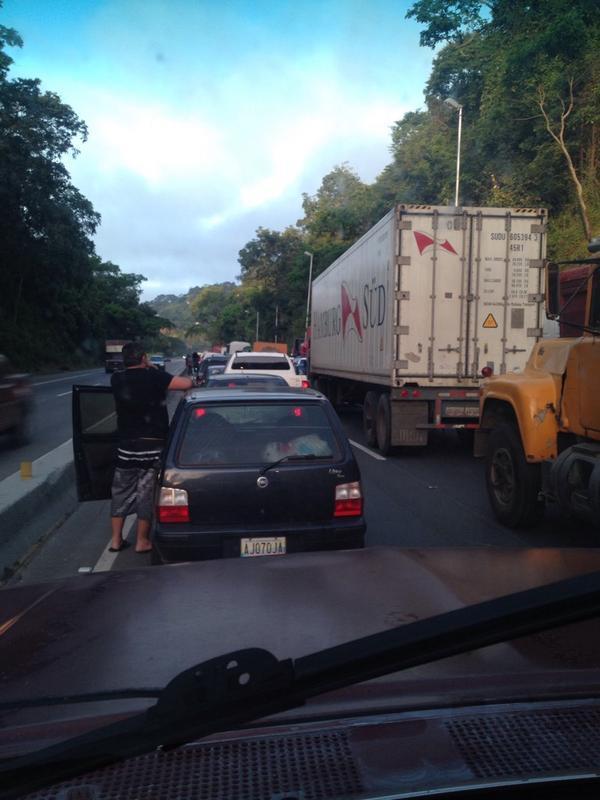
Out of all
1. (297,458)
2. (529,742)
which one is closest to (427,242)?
(297,458)

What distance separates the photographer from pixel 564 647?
245 centimetres

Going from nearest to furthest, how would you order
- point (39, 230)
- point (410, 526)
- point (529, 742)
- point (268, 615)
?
point (529, 742) < point (268, 615) < point (410, 526) < point (39, 230)

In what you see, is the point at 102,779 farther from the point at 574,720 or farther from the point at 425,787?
the point at 574,720

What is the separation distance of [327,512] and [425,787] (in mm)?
3865

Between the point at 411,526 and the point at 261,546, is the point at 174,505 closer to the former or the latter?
the point at 261,546

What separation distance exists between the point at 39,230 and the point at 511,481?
4255 centimetres

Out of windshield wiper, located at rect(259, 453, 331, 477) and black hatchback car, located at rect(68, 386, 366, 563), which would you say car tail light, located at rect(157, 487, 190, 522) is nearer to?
black hatchback car, located at rect(68, 386, 366, 563)

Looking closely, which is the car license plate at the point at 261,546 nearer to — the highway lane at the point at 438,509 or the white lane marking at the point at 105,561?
the white lane marking at the point at 105,561

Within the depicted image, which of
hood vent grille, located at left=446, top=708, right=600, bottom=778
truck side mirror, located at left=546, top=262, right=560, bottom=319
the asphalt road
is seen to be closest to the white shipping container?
the asphalt road

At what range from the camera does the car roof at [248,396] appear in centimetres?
580

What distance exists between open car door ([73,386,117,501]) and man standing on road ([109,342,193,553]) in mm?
380

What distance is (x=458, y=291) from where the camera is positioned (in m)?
12.4

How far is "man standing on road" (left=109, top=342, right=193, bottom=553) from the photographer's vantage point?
6707mm

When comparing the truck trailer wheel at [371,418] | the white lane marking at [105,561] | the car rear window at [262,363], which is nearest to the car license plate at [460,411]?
the truck trailer wheel at [371,418]
